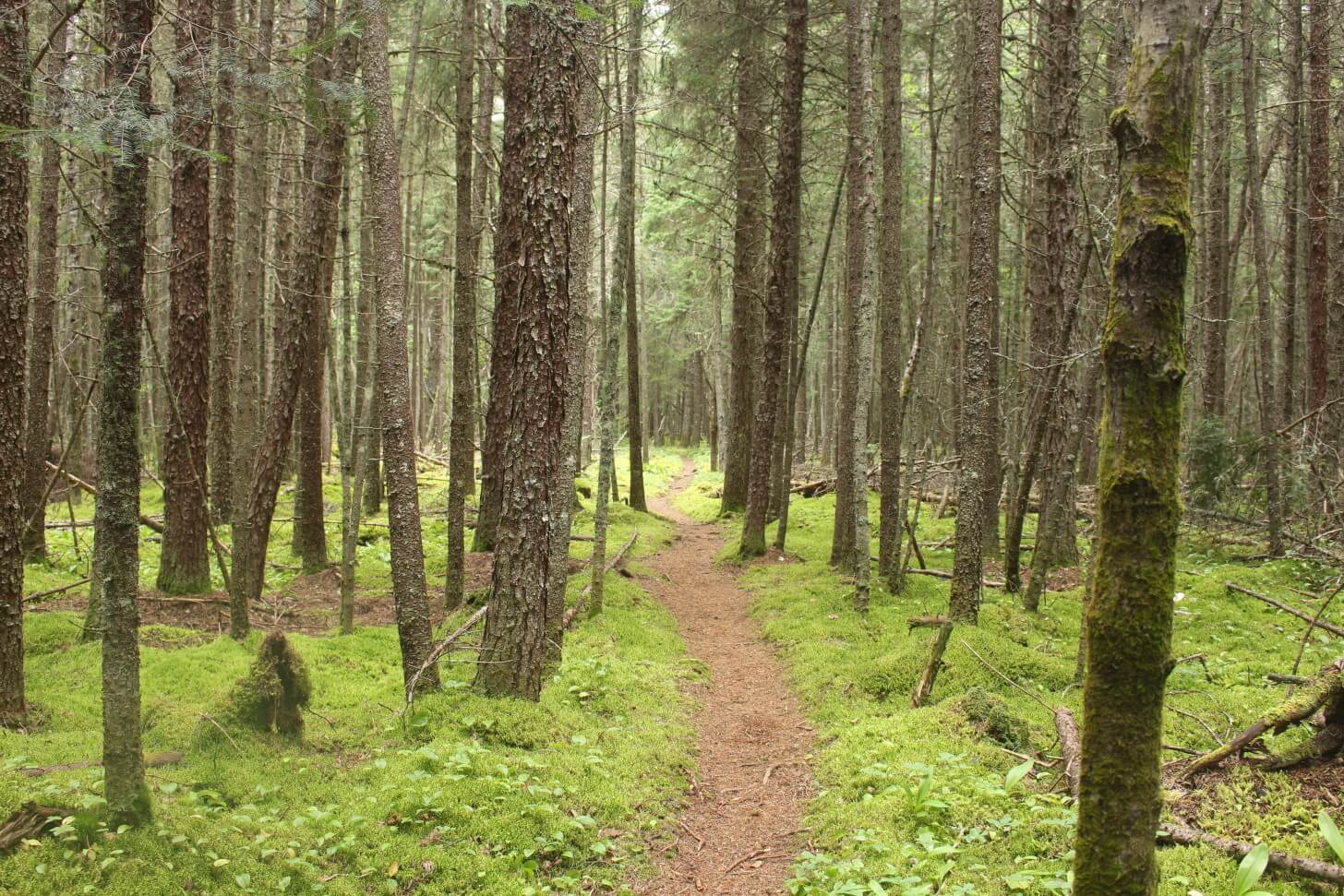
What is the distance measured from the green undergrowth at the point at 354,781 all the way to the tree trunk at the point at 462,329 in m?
1.73

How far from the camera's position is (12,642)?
5.36 meters

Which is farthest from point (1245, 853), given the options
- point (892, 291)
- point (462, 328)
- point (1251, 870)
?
point (462, 328)

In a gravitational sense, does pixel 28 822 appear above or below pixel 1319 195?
below

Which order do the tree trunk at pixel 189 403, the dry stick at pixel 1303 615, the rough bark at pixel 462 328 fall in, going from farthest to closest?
the rough bark at pixel 462 328, the tree trunk at pixel 189 403, the dry stick at pixel 1303 615

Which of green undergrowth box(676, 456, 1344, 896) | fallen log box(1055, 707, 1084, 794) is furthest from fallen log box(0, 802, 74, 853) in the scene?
fallen log box(1055, 707, 1084, 794)

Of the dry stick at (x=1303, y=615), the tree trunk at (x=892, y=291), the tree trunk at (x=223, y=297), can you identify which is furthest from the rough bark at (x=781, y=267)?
the tree trunk at (x=223, y=297)

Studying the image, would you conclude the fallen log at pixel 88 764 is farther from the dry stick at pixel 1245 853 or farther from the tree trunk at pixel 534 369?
the dry stick at pixel 1245 853

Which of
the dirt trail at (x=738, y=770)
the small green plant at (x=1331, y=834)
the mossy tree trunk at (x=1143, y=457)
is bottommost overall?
the dirt trail at (x=738, y=770)

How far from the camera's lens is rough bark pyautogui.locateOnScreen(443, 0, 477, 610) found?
30.4 feet

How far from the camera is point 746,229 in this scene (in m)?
15.9

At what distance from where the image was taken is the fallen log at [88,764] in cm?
463

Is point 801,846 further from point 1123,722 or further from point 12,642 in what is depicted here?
point 12,642

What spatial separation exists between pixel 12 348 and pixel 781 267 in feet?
35.8

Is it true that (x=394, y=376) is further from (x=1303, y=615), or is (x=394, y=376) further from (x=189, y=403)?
(x=1303, y=615)
